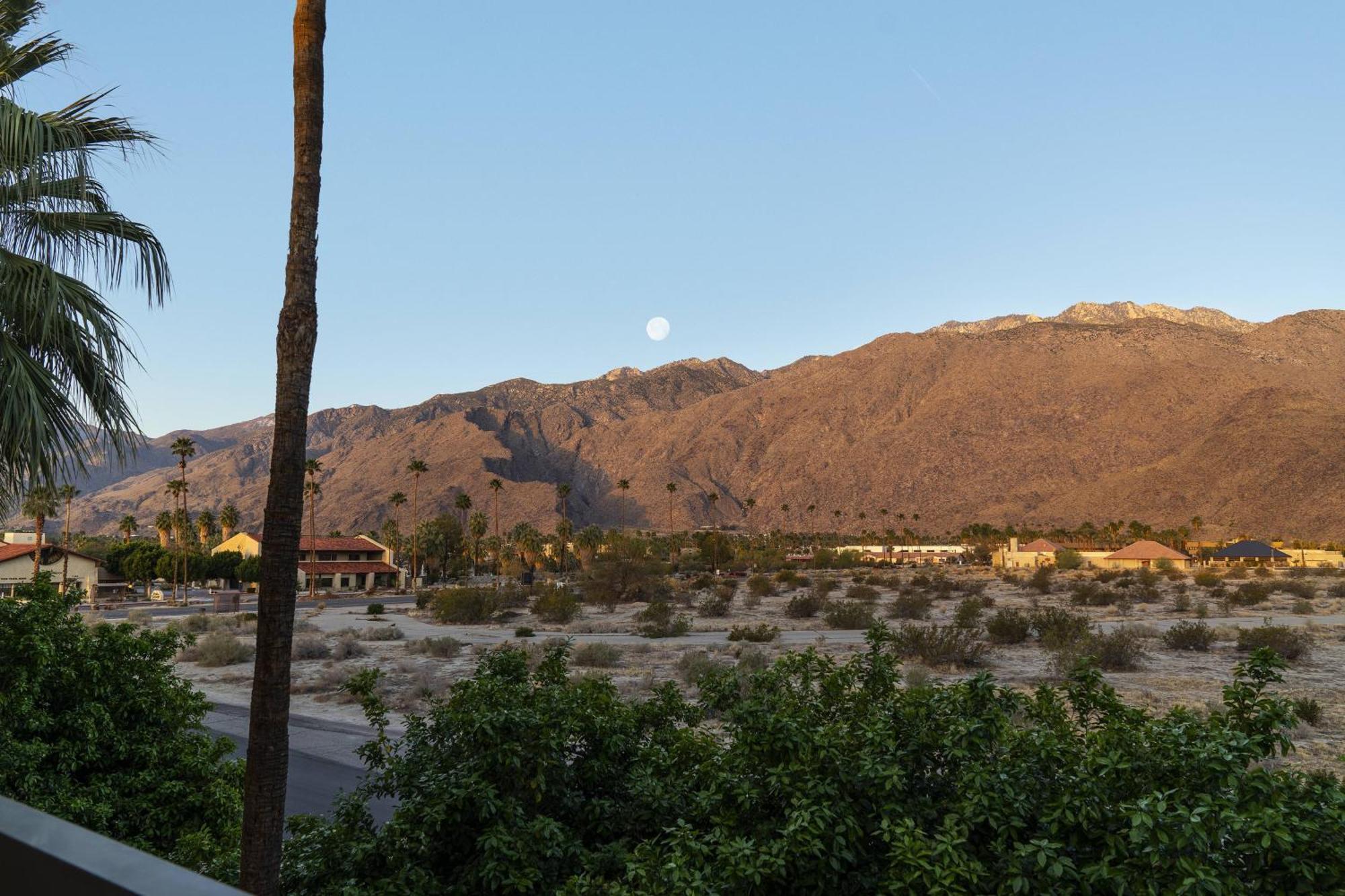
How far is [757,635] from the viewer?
3931 cm

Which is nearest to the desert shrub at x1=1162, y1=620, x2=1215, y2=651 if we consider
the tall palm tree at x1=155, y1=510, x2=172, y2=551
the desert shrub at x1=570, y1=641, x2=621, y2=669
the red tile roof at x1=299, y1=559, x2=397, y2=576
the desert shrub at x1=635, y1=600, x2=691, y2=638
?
the desert shrub at x1=570, y1=641, x2=621, y2=669

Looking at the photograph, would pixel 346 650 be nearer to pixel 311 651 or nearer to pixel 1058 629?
pixel 311 651

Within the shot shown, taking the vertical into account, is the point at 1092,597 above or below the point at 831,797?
below

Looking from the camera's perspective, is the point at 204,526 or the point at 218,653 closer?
the point at 218,653

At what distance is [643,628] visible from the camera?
147 feet

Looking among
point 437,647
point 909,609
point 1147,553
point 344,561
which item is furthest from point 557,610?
point 1147,553

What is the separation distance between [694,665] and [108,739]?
66.3ft

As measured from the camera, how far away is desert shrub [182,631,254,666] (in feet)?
117

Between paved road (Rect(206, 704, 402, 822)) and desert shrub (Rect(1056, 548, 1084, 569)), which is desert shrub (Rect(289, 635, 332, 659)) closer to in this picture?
paved road (Rect(206, 704, 402, 822))

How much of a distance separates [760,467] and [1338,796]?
186313 millimetres

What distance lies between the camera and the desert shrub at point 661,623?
Result: 4341 centimetres

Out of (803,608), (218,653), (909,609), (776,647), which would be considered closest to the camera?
(218,653)

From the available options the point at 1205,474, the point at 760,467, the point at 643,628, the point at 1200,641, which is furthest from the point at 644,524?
the point at 1200,641

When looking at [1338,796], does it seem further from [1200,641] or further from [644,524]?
[644,524]
